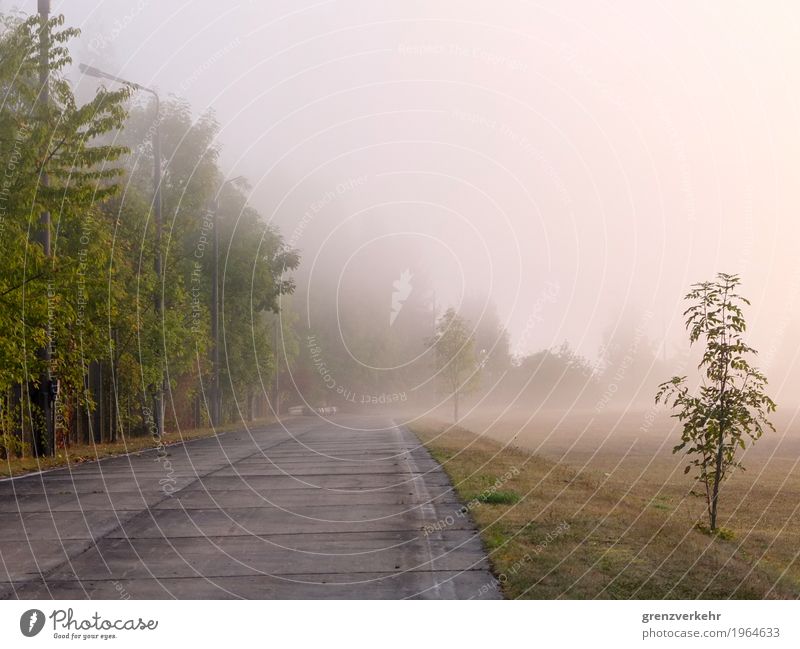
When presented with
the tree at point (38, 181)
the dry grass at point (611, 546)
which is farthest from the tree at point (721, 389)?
the tree at point (38, 181)

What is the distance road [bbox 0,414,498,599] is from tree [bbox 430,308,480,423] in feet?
123

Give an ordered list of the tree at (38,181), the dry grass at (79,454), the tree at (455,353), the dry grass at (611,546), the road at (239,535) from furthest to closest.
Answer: the tree at (455,353), the dry grass at (79,454), the tree at (38,181), the road at (239,535), the dry grass at (611,546)

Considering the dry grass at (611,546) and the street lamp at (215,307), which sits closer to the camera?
the dry grass at (611,546)

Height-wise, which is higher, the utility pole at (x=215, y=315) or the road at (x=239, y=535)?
A: the utility pole at (x=215, y=315)

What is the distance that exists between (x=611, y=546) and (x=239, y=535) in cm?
441

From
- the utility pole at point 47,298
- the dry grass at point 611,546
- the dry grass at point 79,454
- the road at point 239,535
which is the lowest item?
the dry grass at point 79,454

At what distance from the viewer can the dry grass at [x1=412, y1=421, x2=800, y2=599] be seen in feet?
25.0

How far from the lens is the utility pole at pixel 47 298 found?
18.2 meters

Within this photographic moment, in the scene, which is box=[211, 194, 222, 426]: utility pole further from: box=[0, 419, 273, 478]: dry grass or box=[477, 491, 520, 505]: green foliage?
box=[477, 491, 520, 505]: green foliage

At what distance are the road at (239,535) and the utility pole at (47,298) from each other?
3.38 m

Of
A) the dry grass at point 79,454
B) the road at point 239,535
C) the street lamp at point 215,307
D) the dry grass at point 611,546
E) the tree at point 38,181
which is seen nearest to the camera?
the dry grass at point 611,546

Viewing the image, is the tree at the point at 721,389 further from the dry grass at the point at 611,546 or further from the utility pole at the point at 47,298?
the utility pole at the point at 47,298

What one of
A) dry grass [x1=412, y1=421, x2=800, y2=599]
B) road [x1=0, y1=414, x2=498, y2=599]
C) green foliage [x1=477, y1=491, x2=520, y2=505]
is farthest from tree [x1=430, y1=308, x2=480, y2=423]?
green foliage [x1=477, y1=491, x2=520, y2=505]

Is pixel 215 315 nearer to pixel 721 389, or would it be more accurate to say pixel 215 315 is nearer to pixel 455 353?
pixel 455 353
